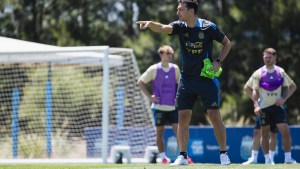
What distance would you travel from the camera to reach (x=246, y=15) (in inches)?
931

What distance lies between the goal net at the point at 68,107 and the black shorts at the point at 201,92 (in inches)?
198

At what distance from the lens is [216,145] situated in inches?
621

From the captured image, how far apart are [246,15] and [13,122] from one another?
28.8 ft

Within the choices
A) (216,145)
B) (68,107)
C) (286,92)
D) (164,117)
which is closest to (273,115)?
(286,92)

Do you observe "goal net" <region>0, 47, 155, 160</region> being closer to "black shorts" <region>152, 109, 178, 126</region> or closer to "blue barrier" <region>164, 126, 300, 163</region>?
"blue barrier" <region>164, 126, 300, 163</region>

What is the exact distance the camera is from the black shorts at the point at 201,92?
9414mm

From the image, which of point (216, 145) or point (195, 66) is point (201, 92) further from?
point (216, 145)

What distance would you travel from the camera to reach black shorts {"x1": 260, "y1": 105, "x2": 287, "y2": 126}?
488 inches

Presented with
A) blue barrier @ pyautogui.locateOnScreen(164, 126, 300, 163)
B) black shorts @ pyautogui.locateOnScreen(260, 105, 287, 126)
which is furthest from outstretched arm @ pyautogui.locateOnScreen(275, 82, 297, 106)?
blue barrier @ pyautogui.locateOnScreen(164, 126, 300, 163)

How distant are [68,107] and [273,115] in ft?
29.0

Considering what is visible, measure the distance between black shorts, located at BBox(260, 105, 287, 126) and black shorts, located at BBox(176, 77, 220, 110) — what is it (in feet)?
10.4

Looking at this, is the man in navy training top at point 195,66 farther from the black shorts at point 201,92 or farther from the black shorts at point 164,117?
the black shorts at point 164,117

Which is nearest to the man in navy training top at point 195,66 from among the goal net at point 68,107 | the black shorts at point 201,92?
the black shorts at point 201,92

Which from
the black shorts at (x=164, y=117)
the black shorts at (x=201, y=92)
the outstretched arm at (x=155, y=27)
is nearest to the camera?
the outstretched arm at (x=155, y=27)
